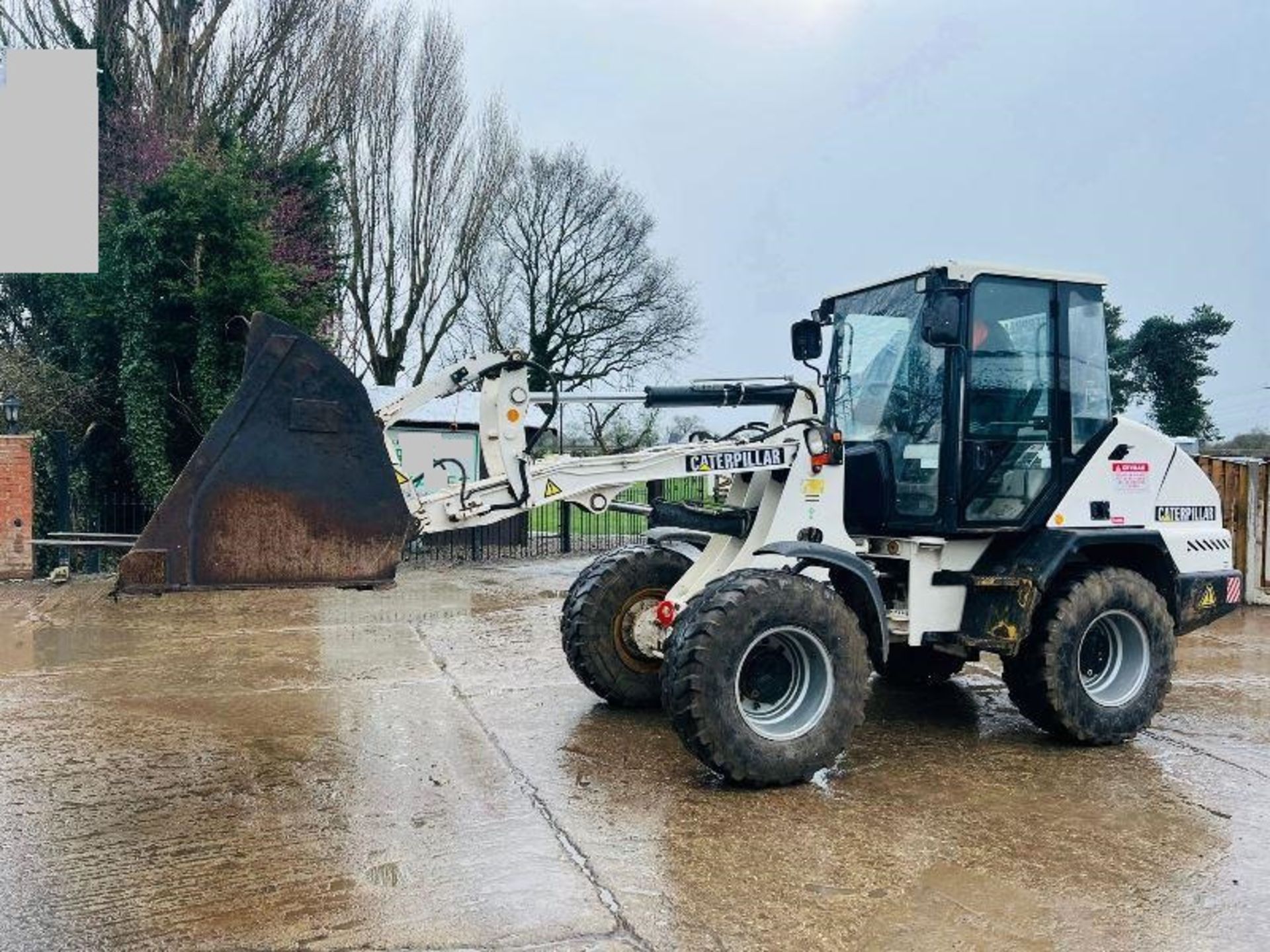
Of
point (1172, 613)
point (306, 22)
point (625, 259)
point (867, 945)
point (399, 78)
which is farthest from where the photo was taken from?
point (625, 259)

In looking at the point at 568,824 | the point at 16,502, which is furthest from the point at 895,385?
the point at 16,502

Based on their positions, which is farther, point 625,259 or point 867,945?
point 625,259

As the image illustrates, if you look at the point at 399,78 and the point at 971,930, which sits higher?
the point at 399,78

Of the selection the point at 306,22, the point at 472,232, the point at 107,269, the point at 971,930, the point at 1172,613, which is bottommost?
the point at 971,930

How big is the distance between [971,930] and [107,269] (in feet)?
48.3

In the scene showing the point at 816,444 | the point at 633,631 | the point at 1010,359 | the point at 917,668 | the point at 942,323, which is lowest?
the point at 917,668

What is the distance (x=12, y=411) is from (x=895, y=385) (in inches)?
467

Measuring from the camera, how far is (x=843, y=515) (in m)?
5.76

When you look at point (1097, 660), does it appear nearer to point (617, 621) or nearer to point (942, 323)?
point (942, 323)

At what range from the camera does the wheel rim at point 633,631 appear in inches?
245

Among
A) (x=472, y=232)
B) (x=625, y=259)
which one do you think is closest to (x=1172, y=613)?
(x=472, y=232)

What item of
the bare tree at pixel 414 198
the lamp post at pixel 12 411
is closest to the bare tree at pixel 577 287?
the bare tree at pixel 414 198

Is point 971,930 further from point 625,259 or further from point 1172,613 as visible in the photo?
point 625,259

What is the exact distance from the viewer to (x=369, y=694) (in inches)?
271
